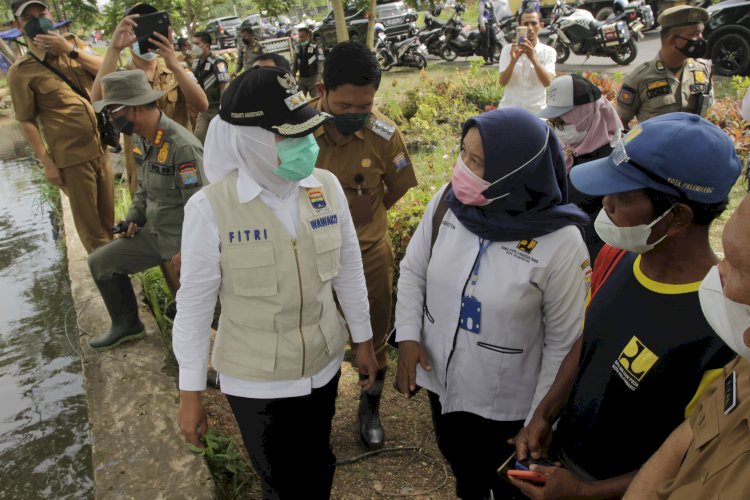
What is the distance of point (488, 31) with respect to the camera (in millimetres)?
12406

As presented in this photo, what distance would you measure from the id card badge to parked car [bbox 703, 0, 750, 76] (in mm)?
8596

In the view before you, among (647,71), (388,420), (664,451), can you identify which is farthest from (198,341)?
(647,71)

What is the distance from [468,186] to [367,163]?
1068mm

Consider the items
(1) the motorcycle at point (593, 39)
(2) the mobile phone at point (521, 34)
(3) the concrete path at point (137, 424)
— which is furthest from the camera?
(1) the motorcycle at point (593, 39)

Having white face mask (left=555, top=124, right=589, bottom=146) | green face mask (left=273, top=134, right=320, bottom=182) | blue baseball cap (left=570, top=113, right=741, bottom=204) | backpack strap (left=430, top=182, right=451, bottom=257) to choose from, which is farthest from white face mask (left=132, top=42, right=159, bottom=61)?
blue baseball cap (left=570, top=113, right=741, bottom=204)

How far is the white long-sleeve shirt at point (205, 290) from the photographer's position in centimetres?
169

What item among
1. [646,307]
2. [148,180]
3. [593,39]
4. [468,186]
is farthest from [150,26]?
[593,39]

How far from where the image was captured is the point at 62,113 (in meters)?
4.15

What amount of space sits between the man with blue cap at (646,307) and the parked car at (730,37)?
8.51 metres

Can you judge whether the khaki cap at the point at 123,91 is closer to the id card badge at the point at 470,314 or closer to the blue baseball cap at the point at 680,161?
the id card badge at the point at 470,314

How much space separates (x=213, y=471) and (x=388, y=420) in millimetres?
973

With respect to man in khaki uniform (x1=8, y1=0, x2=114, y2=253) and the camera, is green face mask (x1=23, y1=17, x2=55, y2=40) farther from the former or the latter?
the camera

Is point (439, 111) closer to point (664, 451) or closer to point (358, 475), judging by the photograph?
point (358, 475)

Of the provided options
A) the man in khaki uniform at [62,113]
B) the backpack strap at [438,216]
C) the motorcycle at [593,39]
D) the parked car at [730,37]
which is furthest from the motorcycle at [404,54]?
the backpack strap at [438,216]
